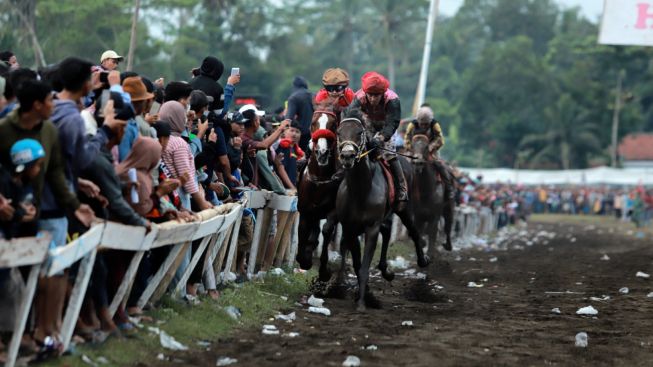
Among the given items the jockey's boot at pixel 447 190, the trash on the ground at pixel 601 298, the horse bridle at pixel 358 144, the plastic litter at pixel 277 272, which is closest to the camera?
the horse bridle at pixel 358 144

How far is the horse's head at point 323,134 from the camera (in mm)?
13047

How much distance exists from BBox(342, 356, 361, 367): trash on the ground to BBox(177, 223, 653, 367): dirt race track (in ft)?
0.18

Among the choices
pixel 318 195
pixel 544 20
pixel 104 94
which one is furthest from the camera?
pixel 544 20

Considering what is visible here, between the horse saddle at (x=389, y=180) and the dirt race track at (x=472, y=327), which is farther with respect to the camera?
the horse saddle at (x=389, y=180)

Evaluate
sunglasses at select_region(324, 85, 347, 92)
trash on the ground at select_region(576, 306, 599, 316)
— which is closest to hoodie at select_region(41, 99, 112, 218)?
sunglasses at select_region(324, 85, 347, 92)

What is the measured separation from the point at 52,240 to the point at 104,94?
1902 millimetres

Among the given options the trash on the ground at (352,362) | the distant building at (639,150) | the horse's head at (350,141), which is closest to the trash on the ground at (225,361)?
the trash on the ground at (352,362)

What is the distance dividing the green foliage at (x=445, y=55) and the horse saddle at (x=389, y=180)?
3684cm

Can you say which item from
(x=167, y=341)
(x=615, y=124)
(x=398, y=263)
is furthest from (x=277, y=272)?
(x=615, y=124)

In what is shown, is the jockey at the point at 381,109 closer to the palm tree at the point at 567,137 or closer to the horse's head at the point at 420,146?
the horse's head at the point at 420,146

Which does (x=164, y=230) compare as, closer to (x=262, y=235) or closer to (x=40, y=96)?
(x=40, y=96)

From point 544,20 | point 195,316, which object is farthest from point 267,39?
point 195,316

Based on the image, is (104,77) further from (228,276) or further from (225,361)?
(228,276)

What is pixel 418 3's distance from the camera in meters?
107
